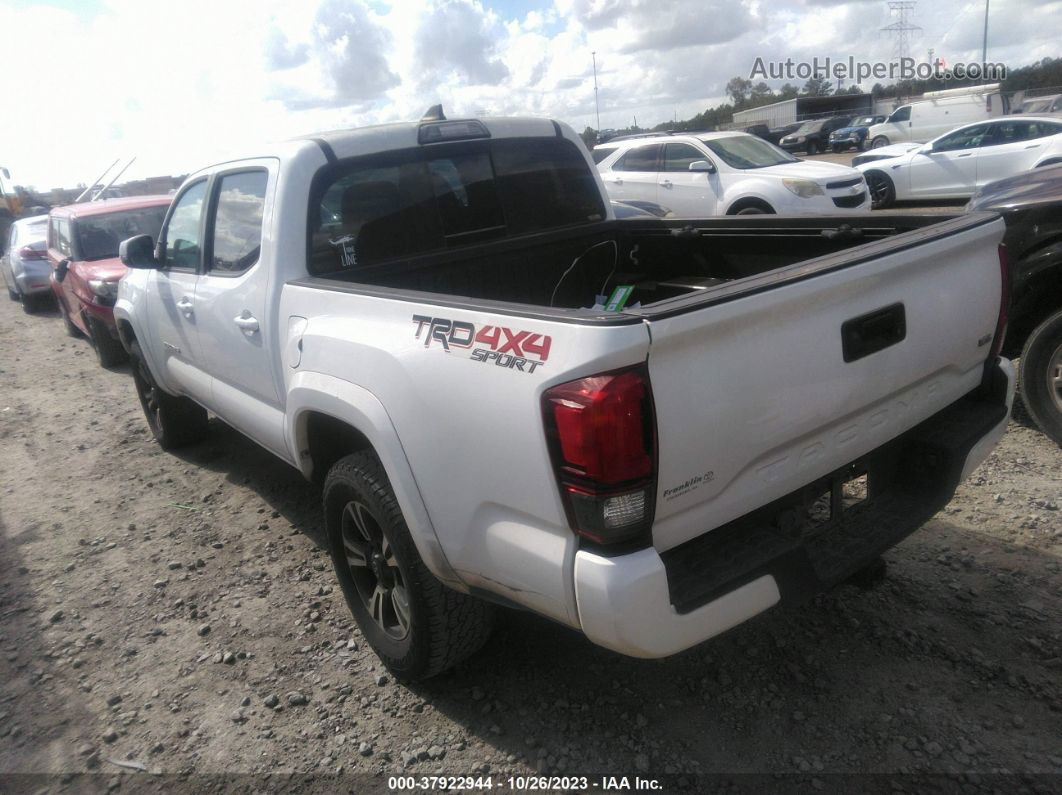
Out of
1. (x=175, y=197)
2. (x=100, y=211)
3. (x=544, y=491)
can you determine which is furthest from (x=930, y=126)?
(x=544, y=491)

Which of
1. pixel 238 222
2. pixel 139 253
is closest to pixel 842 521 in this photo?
pixel 238 222

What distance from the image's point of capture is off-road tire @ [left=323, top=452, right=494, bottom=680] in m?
2.63

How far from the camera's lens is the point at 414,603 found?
2.67 metres

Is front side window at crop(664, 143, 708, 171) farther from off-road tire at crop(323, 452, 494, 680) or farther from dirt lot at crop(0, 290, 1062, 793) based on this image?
off-road tire at crop(323, 452, 494, 680)

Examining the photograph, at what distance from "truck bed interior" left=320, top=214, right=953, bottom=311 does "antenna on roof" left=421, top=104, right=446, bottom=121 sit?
0.60 meters

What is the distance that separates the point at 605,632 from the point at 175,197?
3.94m

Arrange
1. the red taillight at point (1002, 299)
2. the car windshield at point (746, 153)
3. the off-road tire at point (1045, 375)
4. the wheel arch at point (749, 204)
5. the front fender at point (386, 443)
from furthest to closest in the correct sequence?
1. the car windshield at point (746, 153)
2. the wheel arch at point (749, 204)
3. the off-road tire at point (1045, 375)
4. the red taillight at point (1002, 299)
5. the front fender at point (386, 443)

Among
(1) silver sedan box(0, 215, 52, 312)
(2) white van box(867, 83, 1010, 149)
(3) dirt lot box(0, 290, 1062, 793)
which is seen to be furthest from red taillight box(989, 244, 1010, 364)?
(2) white van box(867, 83, 1010, 149)

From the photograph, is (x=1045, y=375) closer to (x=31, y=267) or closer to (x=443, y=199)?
(x=443, y=199)

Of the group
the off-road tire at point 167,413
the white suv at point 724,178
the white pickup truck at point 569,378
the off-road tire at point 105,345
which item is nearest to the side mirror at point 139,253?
the white pickup truck at point 569,378

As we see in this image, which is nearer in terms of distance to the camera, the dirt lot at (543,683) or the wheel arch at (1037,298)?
the dirt lot at (543,683)

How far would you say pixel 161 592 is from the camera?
3.90 metres

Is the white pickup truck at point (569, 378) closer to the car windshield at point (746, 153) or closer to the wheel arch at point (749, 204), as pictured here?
the wheel arch at point (749, 204)

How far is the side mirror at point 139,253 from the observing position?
Answer: 14.6 feet
